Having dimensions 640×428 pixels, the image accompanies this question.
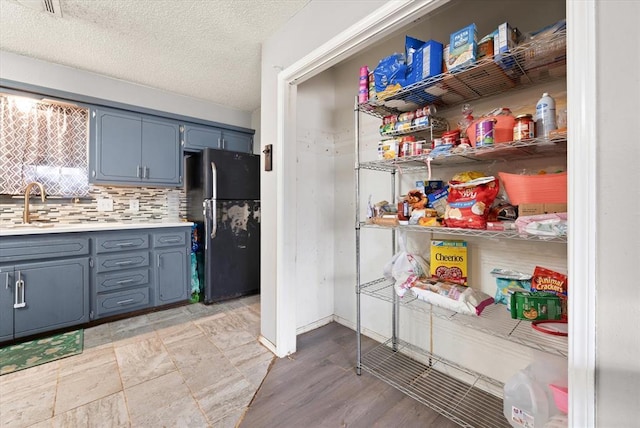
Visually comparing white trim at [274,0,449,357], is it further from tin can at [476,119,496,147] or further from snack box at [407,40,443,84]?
tin can at [476,119,496,147]

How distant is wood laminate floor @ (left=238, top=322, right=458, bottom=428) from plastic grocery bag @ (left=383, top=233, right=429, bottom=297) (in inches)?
22.9

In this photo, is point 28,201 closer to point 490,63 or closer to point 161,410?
point 161,410

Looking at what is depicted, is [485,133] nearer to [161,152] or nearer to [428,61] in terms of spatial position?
[428,61]

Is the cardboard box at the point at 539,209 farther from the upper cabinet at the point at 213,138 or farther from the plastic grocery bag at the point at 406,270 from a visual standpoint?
the upper cabinet at the point at 213,138

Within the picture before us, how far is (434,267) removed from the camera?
1.57 meters

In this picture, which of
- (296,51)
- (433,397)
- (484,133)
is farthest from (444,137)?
(433,397)

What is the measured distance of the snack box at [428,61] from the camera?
4.21ft

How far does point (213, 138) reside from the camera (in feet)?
11.2

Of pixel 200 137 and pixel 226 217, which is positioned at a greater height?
pixel 200 137

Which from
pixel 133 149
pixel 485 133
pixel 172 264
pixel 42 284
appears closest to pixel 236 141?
pixel 133 149

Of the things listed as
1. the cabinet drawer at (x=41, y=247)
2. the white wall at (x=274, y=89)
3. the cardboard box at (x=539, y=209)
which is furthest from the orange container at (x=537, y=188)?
the cabinet drawer at (x=41, y=247)

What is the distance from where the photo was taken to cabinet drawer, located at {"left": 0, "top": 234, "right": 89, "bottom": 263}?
2.04 m

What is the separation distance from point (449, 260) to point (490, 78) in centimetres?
94

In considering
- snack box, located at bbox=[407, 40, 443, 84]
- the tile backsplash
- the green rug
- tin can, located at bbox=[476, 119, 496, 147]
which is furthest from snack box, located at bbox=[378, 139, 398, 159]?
the tile backsplash
